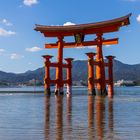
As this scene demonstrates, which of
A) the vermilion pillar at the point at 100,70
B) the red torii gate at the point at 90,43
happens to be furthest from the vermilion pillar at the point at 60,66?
the vermilion pillar at the point at 100,70

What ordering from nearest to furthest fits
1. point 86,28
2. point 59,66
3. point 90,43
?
point 86,28 → point 90,43 → point 59,66

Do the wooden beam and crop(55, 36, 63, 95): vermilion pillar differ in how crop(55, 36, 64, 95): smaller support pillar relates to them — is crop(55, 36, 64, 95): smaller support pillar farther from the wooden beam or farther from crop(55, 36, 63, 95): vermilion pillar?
the wooden beam

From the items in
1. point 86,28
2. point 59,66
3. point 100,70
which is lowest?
point 100,70

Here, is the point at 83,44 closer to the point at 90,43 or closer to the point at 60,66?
the point at 90,43

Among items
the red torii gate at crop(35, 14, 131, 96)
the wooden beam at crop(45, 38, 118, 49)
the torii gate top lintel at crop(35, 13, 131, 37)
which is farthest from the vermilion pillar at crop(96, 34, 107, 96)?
the torii gate top lintel at crop(35, 13, 131, 37)

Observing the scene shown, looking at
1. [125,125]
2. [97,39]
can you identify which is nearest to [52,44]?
[97,39]

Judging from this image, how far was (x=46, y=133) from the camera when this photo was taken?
9398mm

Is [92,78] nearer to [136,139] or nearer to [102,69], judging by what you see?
[102,69]

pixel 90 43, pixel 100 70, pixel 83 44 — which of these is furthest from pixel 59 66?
pixel 100 70

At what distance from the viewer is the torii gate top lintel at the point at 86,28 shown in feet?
122

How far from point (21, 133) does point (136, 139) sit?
9.24 feet

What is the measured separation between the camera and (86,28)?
40281mm

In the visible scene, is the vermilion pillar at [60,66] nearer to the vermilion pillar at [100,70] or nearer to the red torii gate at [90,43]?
the red torii gate at [90,43]

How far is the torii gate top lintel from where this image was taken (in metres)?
37.2
